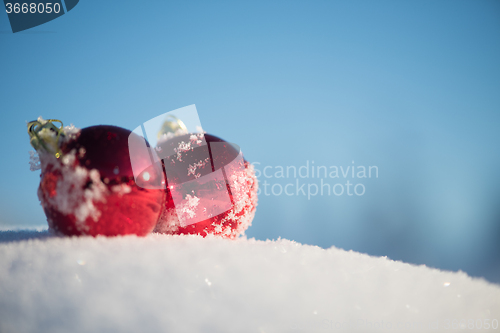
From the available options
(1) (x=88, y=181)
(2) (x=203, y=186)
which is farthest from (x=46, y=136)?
(2) (x=203, y=186)

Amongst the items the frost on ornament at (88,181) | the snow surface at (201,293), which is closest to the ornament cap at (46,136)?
the frost on ornament at (88,181)

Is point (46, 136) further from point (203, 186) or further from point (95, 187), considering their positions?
point (203, 186)

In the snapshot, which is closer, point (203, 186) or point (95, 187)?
point (95, 187)

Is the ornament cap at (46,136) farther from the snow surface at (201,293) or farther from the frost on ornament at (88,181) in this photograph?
the snow surface at (201,293)

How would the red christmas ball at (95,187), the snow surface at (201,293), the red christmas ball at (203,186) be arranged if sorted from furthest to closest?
the red christmas ball at (203,186)
the red christmas ball at (95,187)
the snow surface at (201,293)

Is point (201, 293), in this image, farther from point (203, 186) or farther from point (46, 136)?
point (46, 136)

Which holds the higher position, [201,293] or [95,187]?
[95,187]
